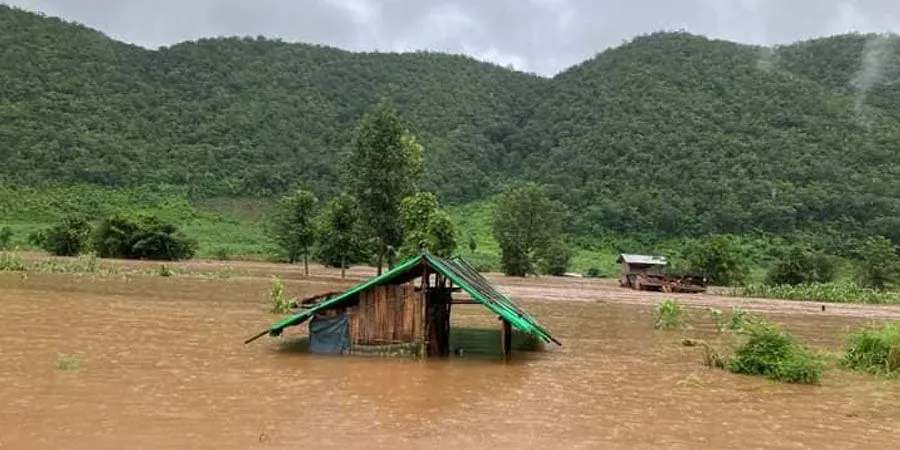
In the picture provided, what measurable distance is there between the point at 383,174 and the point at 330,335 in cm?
2910

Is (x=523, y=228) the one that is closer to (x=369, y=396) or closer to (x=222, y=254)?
(x=222, y=254)

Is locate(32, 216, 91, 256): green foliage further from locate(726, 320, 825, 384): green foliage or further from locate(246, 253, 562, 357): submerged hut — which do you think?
locate(726, 320, 825, 384): green foliage

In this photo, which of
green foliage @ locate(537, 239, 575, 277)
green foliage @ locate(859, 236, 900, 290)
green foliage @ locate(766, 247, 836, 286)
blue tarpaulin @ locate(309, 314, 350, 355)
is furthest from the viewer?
green foliage @ locate(537, 239, 575, 277)

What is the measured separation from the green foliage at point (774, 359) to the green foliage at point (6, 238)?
46.4 metres

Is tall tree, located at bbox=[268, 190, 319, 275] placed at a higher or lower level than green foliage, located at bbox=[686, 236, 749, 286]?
higher

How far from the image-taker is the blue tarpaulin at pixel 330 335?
1700 cm

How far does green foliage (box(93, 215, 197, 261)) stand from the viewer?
2040 inches

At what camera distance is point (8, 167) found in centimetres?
6856

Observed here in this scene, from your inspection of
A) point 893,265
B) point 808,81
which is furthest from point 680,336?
point 808,81

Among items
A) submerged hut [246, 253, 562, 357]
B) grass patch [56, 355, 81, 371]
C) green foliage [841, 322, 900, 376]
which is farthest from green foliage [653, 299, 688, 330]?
grass patch [56, 355, 81, 371]

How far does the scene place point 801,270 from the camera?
5350 centimetres

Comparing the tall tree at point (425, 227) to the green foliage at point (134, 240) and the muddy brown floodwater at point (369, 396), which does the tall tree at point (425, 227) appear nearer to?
the green foliage at point (134, 240)

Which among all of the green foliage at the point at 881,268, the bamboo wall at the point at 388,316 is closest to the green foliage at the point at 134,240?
the bamboo wall at the point at 388,316

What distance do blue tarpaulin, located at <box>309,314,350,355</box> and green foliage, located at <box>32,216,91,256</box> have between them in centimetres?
3848
